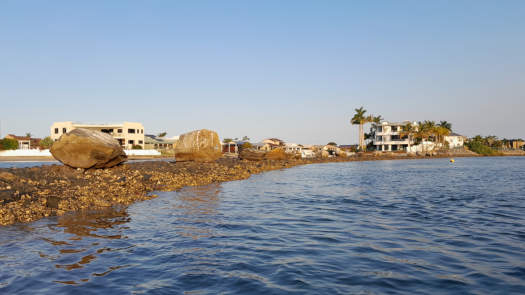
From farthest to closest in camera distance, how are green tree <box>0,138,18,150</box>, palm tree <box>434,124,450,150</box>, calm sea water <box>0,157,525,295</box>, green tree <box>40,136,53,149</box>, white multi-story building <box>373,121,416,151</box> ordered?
1. palm tree <box>434,124,450,150</box>
2. white multi-story building <box>373,121,416,151</box>
3. green tree <box>40,136,53,149</box>
4. green tree <box>0,138,18,150</box>
5. calm sea water <box>0,157,525,295</box>

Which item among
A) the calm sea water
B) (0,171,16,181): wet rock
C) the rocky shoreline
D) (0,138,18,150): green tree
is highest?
(0,138,18,150): green tree

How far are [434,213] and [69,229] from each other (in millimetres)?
11076

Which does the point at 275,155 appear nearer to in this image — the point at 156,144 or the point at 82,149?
the point at 82,149

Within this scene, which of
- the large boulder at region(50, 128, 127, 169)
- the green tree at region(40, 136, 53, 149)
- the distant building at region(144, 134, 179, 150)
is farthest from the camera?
the distant building at region(144, 134, 179, 150)

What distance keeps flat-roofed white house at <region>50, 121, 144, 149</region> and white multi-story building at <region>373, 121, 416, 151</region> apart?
64.7m

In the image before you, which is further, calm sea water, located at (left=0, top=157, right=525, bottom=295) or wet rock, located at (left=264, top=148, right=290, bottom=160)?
wet rock, located at (left=264, top=148, right=290, bottom=160)

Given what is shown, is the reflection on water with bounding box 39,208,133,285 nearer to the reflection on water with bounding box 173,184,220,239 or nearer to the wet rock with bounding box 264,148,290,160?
the reflection on water with bounding box 173,184,220,239

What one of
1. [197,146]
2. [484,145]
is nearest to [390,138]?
[484,145]

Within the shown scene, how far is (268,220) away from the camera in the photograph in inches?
410

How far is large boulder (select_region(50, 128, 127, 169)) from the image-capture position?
1748 centimetres

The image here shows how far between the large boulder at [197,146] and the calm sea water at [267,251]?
61.6ft

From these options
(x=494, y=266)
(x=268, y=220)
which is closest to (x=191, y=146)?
(x=268, y=220)

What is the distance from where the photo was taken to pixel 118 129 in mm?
75938

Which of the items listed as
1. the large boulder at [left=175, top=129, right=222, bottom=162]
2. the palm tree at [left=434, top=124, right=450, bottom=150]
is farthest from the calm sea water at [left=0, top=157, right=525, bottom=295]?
the palm tree at [left=434, top=124, right=450, bottom=150]
